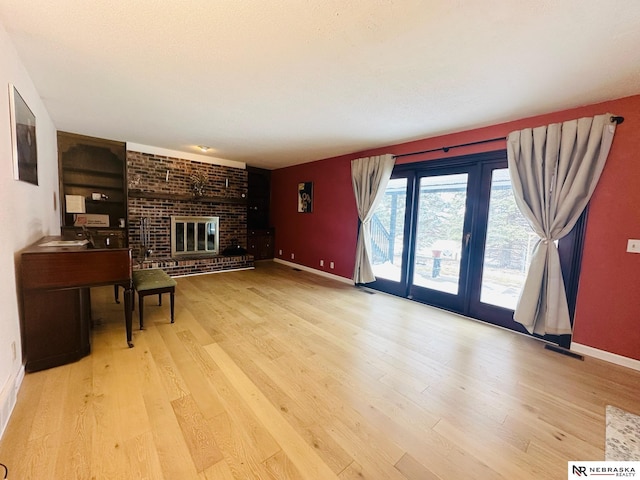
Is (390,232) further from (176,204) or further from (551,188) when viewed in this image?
(176,204)

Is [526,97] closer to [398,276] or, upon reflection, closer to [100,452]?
[398,276]

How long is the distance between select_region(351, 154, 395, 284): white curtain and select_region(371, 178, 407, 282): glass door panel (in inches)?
5.7

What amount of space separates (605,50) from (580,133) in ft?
3.23

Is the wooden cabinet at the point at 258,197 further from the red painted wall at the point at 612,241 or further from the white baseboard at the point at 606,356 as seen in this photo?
the white baseboard at the point at 606,356

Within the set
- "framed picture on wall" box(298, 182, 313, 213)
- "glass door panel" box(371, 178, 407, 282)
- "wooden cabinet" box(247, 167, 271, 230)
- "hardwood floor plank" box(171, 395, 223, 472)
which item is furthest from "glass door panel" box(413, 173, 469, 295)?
"wooden cabinet" box(247, 167, 271, 230)

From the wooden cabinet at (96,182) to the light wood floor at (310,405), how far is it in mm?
2749

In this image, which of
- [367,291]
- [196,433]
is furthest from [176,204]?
[196,433]

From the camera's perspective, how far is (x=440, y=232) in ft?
11.7

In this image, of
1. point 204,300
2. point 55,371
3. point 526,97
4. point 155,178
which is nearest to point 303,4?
point 526,97

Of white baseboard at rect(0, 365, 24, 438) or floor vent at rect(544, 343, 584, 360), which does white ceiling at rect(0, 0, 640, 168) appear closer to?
white baseboard at rect(0, 365, 24, 438)

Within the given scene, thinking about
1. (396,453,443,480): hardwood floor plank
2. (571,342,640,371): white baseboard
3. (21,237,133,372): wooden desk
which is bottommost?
(396,453,443,480): hardwood floor plank

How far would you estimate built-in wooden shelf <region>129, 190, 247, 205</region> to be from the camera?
188 inches

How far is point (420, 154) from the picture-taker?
12.0 feet

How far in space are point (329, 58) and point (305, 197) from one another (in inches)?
151
